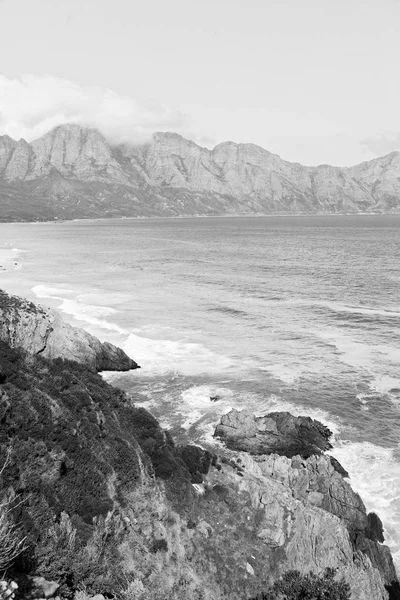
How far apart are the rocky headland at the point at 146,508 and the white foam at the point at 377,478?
1.06m

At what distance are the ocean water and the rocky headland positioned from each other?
4619 mm

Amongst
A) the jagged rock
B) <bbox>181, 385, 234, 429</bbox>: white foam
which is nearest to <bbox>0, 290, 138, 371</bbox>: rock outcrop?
<bbox>181, 385, 234, 429</bbox>: white foam

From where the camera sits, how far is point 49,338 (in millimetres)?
41062

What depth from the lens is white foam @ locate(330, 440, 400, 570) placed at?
27.9 metres

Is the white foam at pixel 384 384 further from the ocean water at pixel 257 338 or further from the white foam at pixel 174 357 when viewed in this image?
the white foam at pixel 174 357

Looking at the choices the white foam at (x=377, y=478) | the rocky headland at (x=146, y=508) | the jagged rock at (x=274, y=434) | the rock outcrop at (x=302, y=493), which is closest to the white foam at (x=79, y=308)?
the jagged rock at (x=274, y=434)

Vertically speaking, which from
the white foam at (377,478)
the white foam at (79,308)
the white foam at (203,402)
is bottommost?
the white foam at (377,478)

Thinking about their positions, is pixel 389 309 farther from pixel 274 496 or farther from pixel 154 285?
pixel 274 496

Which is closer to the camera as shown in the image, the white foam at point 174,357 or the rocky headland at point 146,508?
the rocky headland at point 146,508

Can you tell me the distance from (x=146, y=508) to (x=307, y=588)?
841 centimetres

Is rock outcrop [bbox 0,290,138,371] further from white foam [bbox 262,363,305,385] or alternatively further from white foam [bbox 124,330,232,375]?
white foam [bbox 262,363,305,385]

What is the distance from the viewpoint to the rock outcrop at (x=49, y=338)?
122 feet

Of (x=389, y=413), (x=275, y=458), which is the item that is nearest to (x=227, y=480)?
(x=275, y=458)

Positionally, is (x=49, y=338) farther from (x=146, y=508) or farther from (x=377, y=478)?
(x=377, y=478)
